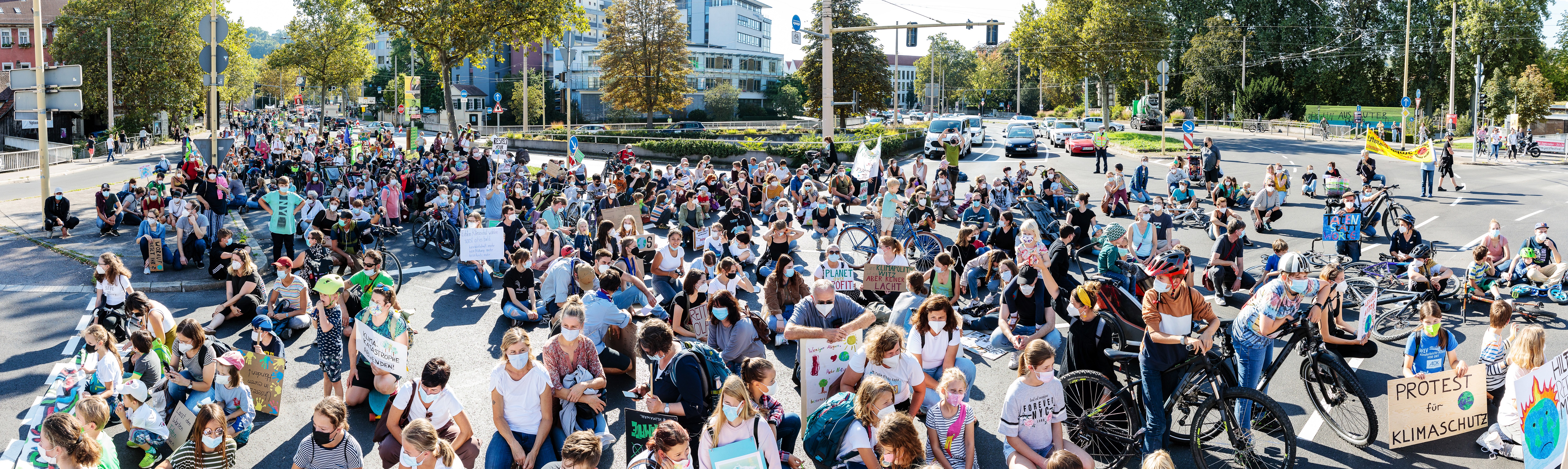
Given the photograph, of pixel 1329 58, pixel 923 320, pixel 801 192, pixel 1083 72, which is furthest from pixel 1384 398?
pixel 1329 58

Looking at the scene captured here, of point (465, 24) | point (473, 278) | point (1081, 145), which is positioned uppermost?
point (465, 24)

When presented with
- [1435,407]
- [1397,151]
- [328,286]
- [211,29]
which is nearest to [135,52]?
[211,29]

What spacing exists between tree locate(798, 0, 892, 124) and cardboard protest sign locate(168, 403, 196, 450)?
174 ft

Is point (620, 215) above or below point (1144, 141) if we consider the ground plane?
below

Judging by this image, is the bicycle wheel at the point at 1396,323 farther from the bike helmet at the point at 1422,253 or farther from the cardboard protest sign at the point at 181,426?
the cardboard protest sign at the point at 181,426

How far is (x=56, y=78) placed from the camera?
63.6 feet

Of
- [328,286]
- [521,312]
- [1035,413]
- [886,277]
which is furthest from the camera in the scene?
[521,312]

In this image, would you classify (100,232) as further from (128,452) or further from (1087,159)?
(1087,159)

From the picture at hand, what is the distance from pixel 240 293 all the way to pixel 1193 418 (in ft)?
33.8

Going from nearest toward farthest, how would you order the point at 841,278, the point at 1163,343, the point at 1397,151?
the point at 1163,343, the point at 841,278, the point at 1397,151

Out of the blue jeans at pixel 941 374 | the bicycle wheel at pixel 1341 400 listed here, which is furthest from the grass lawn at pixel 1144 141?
the blue jeans at pixel 941 374

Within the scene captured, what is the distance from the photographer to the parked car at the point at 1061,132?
45469mm

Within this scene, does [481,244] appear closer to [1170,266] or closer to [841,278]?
[841,278]

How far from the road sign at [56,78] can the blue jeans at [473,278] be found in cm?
1094
